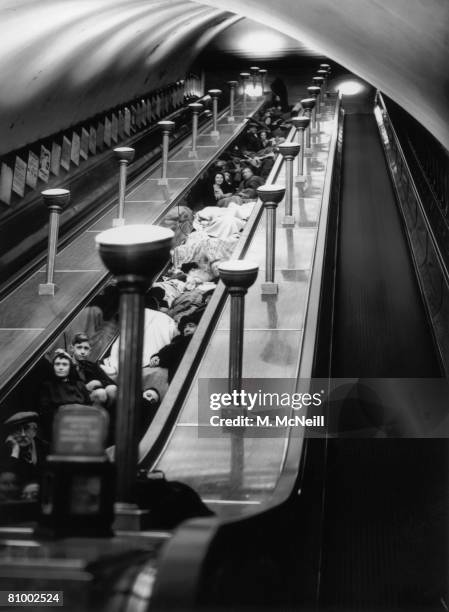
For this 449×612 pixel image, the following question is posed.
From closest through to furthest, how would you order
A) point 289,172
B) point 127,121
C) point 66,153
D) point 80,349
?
point 80,349 → point 289,172 → point 66,153 → point 127,121

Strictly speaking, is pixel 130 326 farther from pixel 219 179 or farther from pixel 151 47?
pixel 151 47

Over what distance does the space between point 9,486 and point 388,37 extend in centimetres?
347

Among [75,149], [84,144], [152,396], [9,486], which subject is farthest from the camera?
[84,144]

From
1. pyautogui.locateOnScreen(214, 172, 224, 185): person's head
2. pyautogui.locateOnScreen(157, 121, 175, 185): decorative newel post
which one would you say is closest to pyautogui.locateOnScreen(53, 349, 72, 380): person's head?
pyautogui.locateOnScreen(157, 121, 175, 185): decorative newel post

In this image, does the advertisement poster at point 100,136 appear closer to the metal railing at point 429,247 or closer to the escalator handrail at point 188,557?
the metal railing at point 429,247

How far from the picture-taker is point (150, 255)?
2.25 meters

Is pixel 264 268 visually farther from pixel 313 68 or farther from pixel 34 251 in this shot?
pixel 313 68

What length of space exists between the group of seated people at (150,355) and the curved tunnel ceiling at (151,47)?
7.16ft

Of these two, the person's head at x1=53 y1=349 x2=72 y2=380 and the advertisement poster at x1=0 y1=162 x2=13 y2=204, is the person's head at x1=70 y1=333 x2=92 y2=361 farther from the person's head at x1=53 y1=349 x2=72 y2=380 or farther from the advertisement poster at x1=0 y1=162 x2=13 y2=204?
the advertisement poster at x1=0 y1=162 x2=13 y2=204

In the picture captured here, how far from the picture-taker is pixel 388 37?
5.09m

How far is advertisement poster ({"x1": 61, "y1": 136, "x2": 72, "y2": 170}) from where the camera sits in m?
12.0

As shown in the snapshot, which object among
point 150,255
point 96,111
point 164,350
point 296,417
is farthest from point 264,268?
point 96,111

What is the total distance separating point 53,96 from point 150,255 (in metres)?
10.0

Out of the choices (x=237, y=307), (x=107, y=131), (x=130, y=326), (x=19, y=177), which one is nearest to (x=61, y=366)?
(x=237, y=307)
